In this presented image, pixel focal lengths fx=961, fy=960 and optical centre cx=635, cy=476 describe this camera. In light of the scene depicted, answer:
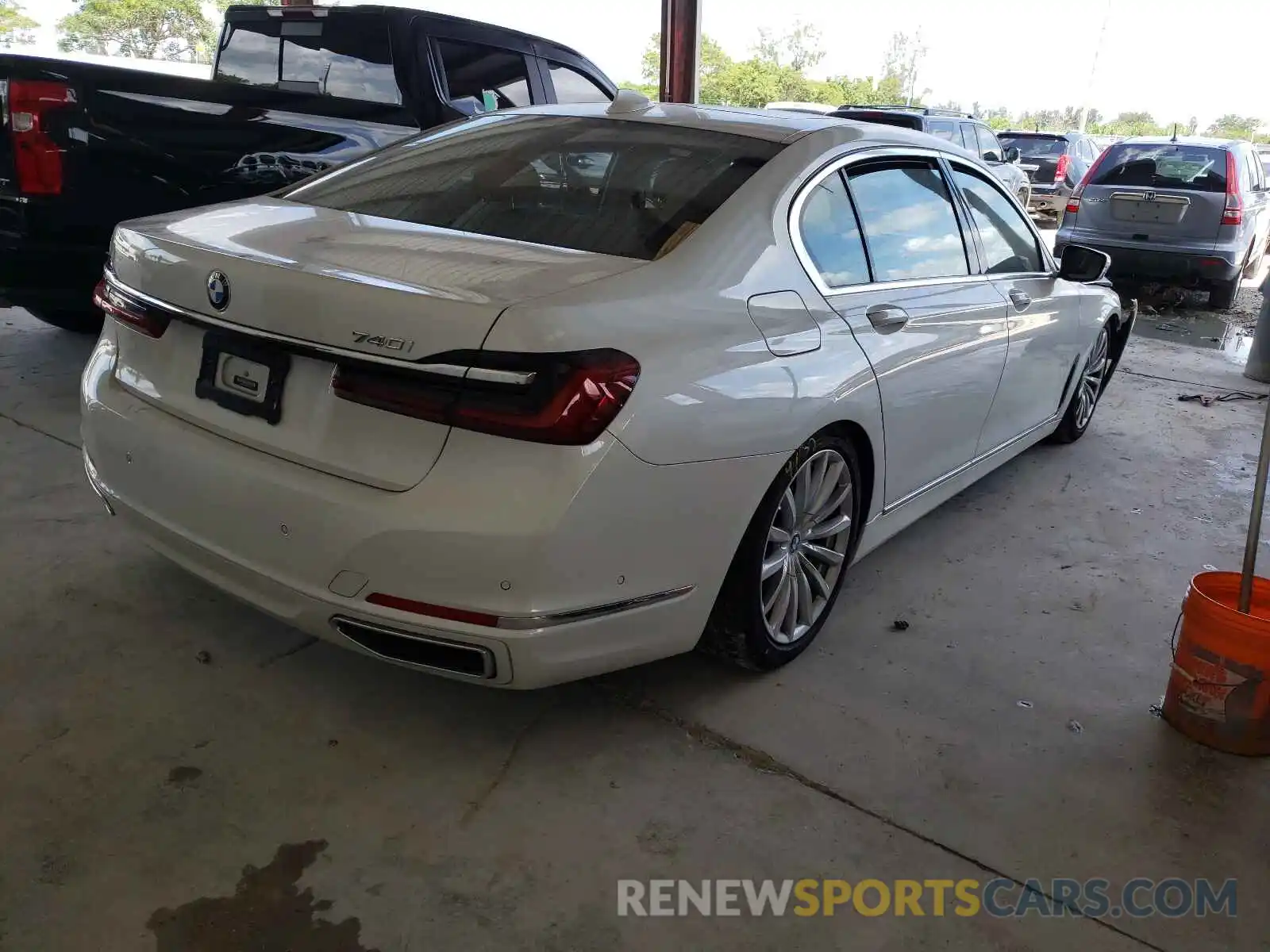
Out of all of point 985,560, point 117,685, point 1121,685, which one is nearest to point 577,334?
point 117,685

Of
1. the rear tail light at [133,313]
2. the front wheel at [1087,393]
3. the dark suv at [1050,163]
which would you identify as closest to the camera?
the rear tail light at [133,313]

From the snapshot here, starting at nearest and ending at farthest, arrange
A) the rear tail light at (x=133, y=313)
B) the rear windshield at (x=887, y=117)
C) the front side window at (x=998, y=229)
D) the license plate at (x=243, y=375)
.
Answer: the license plate at (x=243, y=375), the rear tail light at (x=133, y=313), the front side window at (x=998, y=229), the rear windshield at (x=887, y=117)

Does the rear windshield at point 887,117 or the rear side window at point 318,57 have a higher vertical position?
the rear side window at point 318,57

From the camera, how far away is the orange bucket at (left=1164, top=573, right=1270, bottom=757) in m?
2.37

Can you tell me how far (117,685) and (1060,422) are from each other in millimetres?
4206

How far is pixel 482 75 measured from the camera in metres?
5.52

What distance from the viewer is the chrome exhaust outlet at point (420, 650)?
1.92m

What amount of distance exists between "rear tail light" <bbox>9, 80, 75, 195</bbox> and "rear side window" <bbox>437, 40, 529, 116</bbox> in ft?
6.55

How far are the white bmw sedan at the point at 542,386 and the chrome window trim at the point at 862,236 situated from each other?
0.04 feet

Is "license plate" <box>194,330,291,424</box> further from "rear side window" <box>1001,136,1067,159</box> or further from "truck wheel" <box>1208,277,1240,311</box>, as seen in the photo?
"rear side window" <box>1001,136,1067,159</box>

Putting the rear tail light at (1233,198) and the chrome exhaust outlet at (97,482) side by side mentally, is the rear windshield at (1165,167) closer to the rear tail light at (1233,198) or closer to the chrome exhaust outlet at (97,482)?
the rear tail light at (1233,198)

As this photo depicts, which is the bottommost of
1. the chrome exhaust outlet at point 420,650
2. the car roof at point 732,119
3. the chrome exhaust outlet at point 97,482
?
the chrome exhaust outlet at point 420,650

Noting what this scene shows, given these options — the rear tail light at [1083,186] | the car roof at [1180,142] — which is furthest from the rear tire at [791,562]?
the car roof at [1180,142]

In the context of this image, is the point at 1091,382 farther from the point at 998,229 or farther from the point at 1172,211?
the point at 1172,211
